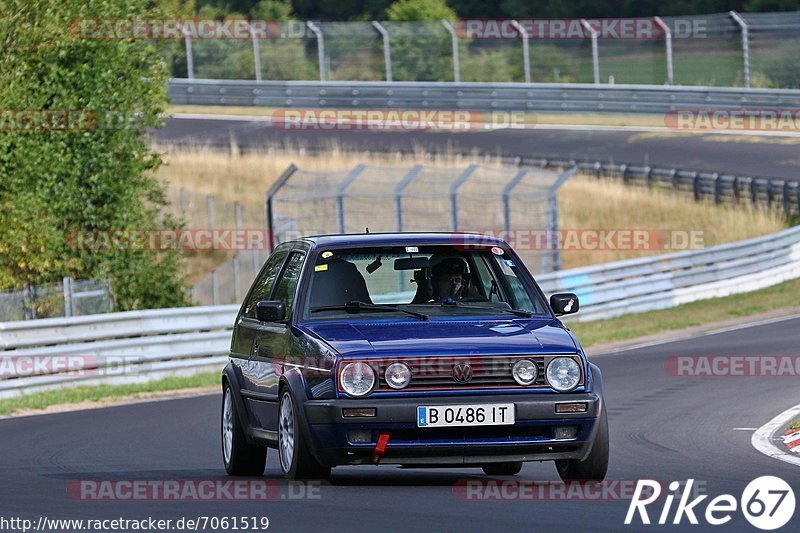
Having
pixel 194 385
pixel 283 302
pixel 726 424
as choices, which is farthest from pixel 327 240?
pixel 194 385

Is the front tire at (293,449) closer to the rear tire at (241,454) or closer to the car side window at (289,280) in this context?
the car side window at (289,280)

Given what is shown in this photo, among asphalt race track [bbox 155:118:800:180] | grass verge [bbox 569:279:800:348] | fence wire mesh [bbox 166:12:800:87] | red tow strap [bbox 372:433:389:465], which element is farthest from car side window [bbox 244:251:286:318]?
fence wire mesh [bbox 166:12:800:87]

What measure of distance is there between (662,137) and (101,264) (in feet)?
76.9

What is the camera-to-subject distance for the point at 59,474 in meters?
10.8

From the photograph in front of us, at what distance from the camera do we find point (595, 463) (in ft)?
29.8

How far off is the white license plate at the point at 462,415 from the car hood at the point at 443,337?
309mm

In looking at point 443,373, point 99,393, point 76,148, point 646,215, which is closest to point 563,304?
point 443,373

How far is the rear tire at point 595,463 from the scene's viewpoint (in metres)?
9.01

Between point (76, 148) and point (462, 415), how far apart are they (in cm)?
→ 1642

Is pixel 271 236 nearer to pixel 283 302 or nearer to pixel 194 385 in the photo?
pixel 194 385

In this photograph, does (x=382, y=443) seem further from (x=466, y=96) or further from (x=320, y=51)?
(x=320, y=51)

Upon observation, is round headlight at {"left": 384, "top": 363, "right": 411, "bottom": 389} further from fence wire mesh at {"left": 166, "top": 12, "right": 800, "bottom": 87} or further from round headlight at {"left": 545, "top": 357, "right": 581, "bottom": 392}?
fence wire mesh at {"left": 166, "top": 12, "right": 800, "bottom": 87}

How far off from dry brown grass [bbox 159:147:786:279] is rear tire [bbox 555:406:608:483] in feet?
78.2

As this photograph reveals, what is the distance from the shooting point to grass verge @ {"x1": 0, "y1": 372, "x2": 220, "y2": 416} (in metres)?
17.9
